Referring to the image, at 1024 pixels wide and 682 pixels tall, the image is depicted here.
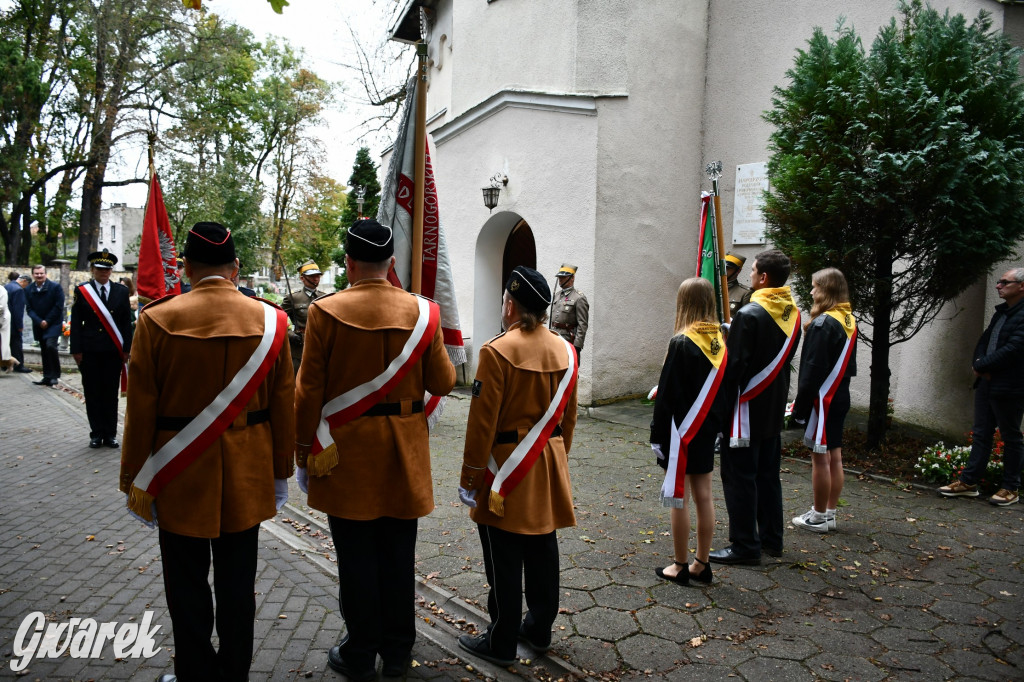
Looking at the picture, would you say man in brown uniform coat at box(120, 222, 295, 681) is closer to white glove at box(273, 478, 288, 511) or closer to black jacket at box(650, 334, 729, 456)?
white glove at box(273, 478, 288, 511)

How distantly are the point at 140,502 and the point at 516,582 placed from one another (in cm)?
168

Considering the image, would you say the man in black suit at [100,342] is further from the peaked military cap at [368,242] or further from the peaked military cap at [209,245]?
the peaked military cap at [368,242]

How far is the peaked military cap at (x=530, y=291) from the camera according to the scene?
3346 mm

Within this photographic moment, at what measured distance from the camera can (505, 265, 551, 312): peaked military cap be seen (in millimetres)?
3346

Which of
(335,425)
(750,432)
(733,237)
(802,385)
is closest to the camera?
(335,425)

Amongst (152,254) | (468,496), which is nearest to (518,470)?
(468,496)

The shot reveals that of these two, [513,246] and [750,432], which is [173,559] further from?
[513,246]

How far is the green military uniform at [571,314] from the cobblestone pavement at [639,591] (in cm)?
329

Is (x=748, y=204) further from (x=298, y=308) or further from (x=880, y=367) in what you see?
(x=298, y=308)

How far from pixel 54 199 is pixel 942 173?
32.9 m

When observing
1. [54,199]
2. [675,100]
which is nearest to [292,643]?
[675,100]

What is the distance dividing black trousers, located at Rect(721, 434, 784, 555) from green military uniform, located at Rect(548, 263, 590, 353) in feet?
15.5

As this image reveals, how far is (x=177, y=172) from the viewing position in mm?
29266

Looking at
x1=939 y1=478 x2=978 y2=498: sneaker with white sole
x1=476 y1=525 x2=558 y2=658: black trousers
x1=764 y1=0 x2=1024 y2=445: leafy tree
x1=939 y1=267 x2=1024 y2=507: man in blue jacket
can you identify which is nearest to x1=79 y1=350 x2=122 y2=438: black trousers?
x1=476 y1=525 x2=558 y2=658: black trousers
